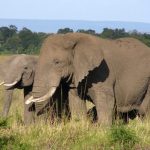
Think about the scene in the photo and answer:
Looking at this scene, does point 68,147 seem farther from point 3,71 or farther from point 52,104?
point 3,71

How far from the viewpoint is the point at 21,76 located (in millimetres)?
11242

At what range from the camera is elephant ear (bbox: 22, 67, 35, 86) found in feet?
36.3

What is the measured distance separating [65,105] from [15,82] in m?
1.18

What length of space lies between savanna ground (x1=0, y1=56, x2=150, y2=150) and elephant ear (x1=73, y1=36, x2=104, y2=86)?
1486mm

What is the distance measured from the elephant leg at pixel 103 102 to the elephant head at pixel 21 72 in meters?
1.56

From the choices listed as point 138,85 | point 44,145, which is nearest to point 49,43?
point 138,85

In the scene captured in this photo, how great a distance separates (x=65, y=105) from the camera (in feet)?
35.0

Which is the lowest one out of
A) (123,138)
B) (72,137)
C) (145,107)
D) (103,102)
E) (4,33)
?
(4,33)

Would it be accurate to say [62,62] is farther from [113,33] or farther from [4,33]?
[4,33]

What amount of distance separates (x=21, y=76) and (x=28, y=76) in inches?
6.4

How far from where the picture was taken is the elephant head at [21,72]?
36.6ft

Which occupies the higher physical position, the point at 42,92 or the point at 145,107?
the point at 42,92

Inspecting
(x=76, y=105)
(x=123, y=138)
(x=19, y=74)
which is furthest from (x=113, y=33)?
(x=123, y=138)

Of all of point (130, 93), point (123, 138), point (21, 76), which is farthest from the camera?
point (21, 76)
